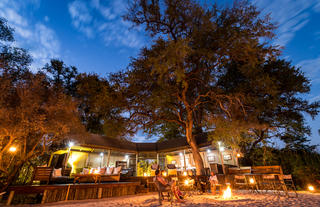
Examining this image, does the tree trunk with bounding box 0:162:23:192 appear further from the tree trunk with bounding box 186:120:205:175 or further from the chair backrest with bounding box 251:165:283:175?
the chair backrest with bounding box 251:165:283:175

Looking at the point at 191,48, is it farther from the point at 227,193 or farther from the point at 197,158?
the point at 197,158

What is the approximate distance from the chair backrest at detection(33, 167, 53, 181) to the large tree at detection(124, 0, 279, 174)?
17.4ft

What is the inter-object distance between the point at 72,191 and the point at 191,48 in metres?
7.95

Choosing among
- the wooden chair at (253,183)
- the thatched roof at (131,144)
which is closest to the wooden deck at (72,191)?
the thatched roof at (131,144)

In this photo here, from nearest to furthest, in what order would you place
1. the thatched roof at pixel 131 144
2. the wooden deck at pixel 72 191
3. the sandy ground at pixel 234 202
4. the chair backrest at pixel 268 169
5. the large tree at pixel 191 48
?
1. the sandy ground at pixel 234 202
2. the wooden deck at pixel 72 191
3. the chair backrest at pixel 268 169
4. the large tree at pixel 191 48
5. the thatched roof at pixel 131 144

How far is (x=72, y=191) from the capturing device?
229 inches

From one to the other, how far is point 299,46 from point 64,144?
543ft

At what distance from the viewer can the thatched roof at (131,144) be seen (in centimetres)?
1152

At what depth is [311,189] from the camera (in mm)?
6848

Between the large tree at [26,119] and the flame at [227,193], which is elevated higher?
the large tree at [26,119]

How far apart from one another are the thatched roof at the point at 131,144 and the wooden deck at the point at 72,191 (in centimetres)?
412

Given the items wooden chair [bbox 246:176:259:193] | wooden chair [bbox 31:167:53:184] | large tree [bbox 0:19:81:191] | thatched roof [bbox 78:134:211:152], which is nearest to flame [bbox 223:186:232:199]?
wooden chair [bbox 246:176:259:193]

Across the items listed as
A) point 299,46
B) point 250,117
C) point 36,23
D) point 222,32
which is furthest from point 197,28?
point 299,46

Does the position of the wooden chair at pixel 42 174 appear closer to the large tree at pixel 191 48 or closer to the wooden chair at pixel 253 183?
the large tree at pixel 191 48
